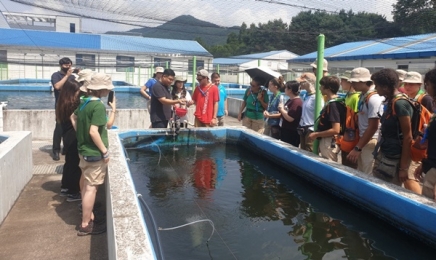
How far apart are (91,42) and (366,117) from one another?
102 ft

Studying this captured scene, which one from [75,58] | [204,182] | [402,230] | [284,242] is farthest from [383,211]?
[75,58]

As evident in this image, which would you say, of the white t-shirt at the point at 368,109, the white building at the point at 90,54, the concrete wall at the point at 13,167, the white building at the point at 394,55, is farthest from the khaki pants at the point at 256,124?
the white building at the point at 90,54

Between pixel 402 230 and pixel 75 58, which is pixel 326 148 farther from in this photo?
pixel 75 58

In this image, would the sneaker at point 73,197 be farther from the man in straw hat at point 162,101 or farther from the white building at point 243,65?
the white building at point 243,65

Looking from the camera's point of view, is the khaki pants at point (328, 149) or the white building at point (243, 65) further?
the white building at point (243, 65)

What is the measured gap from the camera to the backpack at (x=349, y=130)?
4.28 meters

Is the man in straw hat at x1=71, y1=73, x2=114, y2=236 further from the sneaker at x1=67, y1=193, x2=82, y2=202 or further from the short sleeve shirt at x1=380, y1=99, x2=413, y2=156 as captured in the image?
the short sleeve shirt at x1=380, y1=99, x2=413, y2=156

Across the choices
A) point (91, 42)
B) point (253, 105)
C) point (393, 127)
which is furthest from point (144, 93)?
point (91, 42)

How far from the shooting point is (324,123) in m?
4.51

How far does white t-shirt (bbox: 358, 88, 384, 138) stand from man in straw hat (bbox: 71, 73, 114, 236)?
98.1 inches

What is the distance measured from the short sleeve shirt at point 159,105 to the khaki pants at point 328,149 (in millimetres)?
2457

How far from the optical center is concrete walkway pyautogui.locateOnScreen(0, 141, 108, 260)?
330 centimetres

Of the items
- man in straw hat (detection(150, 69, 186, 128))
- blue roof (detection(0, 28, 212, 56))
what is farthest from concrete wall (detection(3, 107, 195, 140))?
blue roof (detection(0, 28, 212, 56))

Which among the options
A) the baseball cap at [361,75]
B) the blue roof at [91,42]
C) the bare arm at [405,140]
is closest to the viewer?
the bare arm at [405,140]
